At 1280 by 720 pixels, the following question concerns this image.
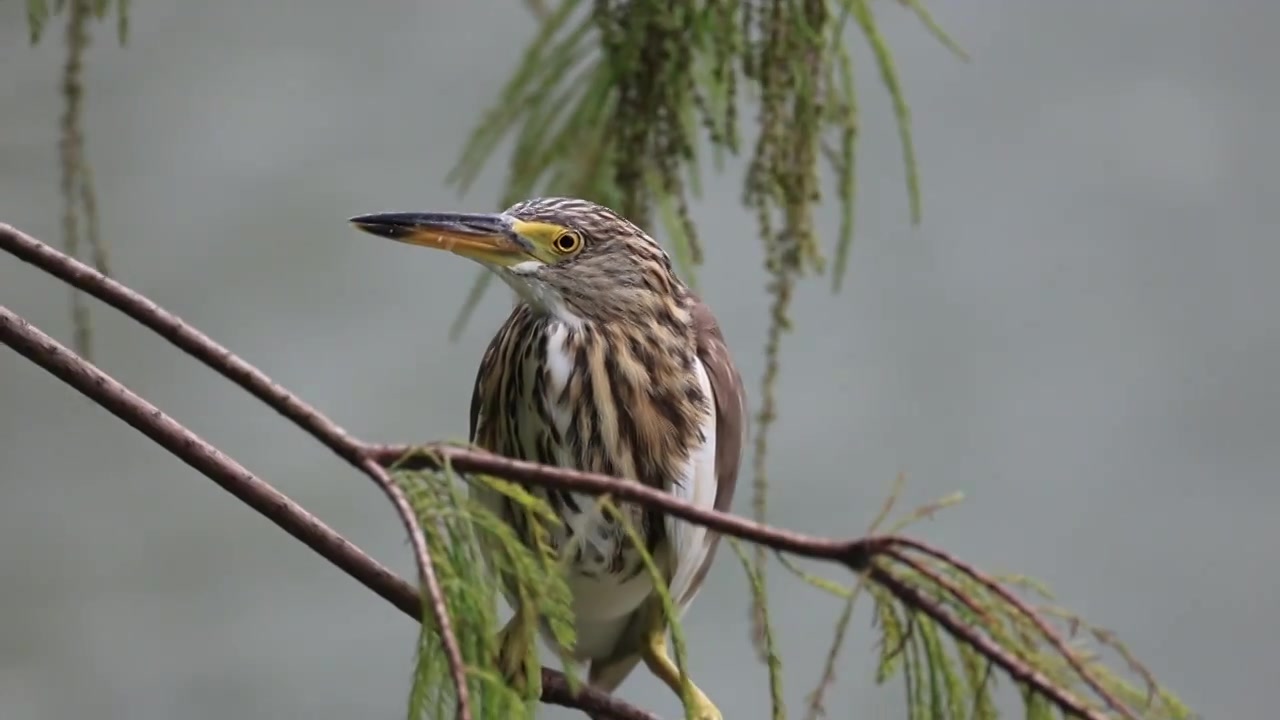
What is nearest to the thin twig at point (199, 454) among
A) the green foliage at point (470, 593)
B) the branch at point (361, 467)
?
the branch at point (361, 467)

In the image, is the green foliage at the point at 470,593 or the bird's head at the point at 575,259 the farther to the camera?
the bird's head at the point at 575,259

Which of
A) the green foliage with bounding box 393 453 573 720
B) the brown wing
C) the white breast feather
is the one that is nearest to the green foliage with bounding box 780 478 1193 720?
the green foliage with bounding box 393 453 573 720

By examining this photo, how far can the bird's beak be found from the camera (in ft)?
3.76

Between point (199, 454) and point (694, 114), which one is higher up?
point (694, 114)

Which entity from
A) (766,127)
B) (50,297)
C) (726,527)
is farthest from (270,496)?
(50,297)

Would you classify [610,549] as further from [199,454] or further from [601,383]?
[199,454]

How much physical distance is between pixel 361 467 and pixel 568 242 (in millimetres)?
557

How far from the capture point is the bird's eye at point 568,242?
4.14 feet

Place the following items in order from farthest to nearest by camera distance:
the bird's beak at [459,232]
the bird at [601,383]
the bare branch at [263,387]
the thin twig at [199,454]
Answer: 1. the bird at [601,383]
2. the bird's beak at [459,232]
3. the thin twig at [199,454]
4. the bare branch at [263,387]

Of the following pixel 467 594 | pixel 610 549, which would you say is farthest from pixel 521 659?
pixel 467 594

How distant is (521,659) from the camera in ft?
3.93

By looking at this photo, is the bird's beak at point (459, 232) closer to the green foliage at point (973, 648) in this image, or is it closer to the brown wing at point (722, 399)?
the brown wing at point (722, 399)

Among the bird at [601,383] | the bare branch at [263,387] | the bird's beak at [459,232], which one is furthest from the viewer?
the bird at [601,383]

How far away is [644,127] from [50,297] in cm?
177
